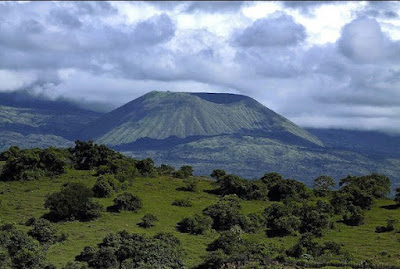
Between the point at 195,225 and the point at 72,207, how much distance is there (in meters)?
18.5

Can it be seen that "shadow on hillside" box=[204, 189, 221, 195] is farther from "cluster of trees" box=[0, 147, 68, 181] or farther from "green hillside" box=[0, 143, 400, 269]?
"cluster of trees" box=[0, 147, 68, 181]

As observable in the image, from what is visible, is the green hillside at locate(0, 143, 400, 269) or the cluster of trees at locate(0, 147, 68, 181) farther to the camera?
the cluster of trees at locate(0, 147, 68, 181)

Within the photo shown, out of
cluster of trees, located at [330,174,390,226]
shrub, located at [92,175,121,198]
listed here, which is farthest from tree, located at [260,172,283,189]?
shrub, located at [92,175,121,198]

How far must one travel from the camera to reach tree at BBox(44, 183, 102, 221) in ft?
265

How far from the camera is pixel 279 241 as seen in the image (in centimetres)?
7700

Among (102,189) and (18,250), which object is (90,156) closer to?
(102,189)

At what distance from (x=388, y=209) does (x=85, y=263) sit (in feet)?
209

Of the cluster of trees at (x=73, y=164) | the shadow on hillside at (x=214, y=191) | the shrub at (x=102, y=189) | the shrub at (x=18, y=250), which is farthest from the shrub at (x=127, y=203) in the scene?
the shadow on hillside at (x=214, y=191)

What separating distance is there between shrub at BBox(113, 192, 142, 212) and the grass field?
1334 mm

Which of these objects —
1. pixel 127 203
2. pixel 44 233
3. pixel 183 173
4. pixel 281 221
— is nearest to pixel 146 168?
pixel 183 173

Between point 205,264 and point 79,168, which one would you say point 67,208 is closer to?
point 205,264

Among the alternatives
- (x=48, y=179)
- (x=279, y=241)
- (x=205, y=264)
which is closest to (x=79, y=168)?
(x=48, y=179)

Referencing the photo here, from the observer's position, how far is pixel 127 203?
87.8 m

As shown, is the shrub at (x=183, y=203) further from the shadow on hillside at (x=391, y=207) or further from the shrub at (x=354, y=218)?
the shadow on hillside at (x=391, y=207)
